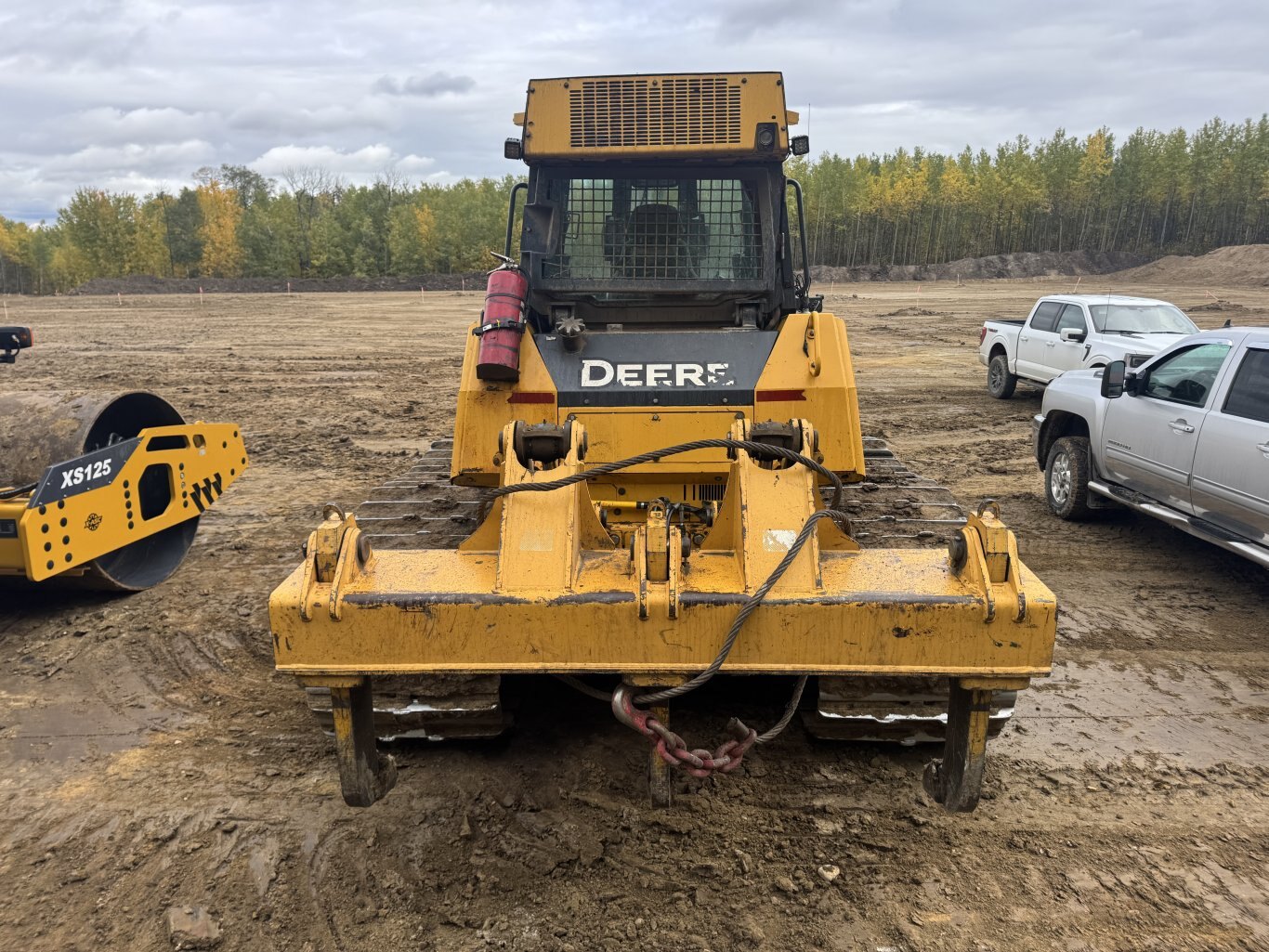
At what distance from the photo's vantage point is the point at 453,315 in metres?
31.7

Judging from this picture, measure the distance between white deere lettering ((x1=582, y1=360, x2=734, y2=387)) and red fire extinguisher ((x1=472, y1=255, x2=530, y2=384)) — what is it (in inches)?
14.7

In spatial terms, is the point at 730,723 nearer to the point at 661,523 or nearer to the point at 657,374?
the point at 661,523

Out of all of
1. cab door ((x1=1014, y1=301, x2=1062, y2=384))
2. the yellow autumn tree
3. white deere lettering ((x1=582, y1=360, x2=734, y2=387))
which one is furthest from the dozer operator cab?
the yellow autumn tree

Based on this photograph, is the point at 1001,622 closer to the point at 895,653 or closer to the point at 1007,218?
the point at 895,653

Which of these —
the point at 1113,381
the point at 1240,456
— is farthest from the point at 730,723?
the point at 1113,381

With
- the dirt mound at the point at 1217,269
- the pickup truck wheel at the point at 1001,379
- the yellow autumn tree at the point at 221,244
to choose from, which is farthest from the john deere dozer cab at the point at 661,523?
the yellow autumn tree at the point at 221,244

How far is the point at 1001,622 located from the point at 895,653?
324mm

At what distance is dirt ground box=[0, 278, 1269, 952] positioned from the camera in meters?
2.83

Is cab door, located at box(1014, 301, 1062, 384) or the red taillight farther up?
the red taillight

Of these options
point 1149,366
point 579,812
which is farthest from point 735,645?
point 1149,366

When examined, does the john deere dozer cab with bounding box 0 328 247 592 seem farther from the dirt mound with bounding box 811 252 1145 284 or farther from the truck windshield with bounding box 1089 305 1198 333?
the dirt mound with bounding box 811 252 1145 284

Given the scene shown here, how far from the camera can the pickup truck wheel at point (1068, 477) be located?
7332 mm

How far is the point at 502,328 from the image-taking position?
4.32 metres

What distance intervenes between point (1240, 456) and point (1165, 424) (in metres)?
0.81
